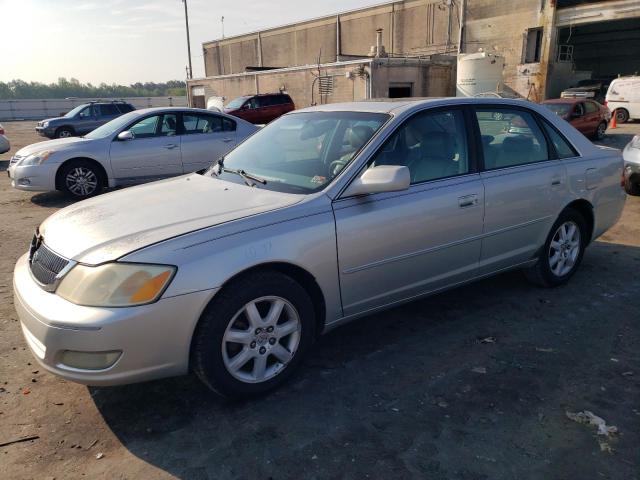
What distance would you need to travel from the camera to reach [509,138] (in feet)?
13.4

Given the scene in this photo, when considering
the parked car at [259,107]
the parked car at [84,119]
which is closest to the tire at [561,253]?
the parked car at [259,107]

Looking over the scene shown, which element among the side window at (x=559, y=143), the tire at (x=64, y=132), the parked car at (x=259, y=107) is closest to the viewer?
the side window at (x=559, y=143)

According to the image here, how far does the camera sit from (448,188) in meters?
3.53

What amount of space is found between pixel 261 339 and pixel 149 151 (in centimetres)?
661

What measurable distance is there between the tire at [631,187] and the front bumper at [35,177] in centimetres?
917

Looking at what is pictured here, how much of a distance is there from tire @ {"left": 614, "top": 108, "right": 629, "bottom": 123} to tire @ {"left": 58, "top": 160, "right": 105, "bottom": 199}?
22.4m

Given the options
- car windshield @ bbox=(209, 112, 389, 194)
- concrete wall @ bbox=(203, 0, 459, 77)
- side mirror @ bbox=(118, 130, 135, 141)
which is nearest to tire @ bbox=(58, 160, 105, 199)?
side mirror @ bbox=(118, 130, 135, 141)

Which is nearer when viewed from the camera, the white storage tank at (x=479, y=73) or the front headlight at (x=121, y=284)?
the front headlight at (x=121, y=284)

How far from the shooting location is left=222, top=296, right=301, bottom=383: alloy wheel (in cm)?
276

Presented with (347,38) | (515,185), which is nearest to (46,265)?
(515,185)

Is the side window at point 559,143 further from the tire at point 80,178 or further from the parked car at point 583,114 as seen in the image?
the parked car at point 583,114

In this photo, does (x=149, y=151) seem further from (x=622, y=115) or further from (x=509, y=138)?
(x=622, y=115)

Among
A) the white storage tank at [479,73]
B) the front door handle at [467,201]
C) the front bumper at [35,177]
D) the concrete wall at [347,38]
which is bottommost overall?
the front bumper at [35,177]

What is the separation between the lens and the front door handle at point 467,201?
11.7ft
